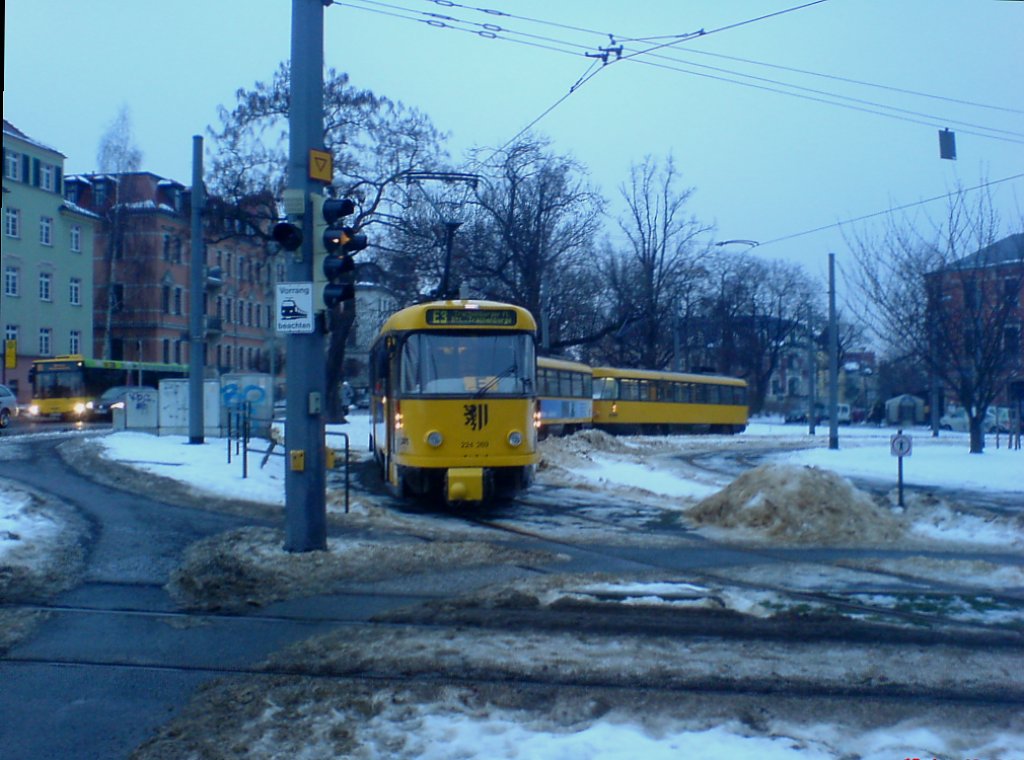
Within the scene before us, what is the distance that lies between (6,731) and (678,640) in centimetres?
461

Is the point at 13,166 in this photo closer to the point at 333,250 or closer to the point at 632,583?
the point at 333,250

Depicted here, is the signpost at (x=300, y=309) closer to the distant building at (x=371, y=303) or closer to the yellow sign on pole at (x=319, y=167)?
the yellow sign on pole at (x=319, y=167)

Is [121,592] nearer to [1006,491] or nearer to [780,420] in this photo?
[1006,491]

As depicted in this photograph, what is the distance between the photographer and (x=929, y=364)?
30984mm

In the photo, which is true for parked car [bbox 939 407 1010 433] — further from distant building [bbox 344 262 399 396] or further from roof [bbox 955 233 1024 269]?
distant building [bbox 344 262 399 396]

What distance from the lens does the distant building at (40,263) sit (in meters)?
53.8

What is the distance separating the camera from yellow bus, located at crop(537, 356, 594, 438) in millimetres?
35906

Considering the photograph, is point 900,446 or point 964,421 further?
point 964,421

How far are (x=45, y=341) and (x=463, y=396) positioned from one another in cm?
4983

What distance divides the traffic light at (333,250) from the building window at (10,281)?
48162 millimetres

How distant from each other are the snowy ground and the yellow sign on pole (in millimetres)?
4108

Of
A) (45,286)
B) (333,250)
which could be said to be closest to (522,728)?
(333,250)

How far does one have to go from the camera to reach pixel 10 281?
54.5 meters

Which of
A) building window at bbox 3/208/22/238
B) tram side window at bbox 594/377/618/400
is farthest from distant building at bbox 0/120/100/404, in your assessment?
tram side window at bbox 594/377/618/400
